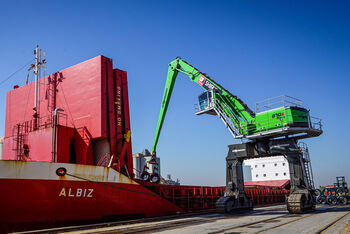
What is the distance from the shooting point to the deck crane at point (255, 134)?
16.5 metres

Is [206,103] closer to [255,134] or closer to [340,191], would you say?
[255,134]

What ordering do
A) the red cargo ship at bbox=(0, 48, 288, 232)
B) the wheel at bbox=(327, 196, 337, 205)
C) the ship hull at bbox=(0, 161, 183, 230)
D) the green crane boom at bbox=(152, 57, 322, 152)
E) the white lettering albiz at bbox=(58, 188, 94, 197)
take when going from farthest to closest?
the wheel at bbox=(327, 196, 337, 205), the green crane boom at bbox=(152, 57, 322, 152), the white lettering albiz at bbox=(58, 188, 94, 197), the red cargo ship at bbox=(0, 48, 288, 232), the ship hull at bbox=(0, 161, 183, 230)

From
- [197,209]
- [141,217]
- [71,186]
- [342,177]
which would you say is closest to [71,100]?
[71,186]

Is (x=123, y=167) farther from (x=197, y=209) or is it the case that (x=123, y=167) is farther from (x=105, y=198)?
(x=197, y=209)

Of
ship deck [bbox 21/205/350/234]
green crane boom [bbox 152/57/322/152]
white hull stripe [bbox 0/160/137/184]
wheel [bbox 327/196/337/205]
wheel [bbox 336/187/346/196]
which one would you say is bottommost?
wheel [bbox 327/196/337/205]

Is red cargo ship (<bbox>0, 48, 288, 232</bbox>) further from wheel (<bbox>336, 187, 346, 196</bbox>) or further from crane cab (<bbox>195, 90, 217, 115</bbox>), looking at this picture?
wheel (<bbox>336, 187, 346, 196</bbox>)

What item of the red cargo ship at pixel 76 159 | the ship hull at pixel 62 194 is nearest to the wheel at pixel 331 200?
the red cargo ship at pixel 76 159

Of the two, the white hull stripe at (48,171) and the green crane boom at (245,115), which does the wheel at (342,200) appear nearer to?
the green crane boom at (245,115)

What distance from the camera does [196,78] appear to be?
20594 mm

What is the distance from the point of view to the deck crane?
16484 millimetres

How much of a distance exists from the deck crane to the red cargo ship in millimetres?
3166

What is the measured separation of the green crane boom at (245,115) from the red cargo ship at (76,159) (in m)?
5.19

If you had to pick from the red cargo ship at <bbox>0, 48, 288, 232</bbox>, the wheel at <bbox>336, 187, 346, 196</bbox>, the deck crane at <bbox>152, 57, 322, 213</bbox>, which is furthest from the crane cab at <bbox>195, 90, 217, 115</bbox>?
the wheel at <bbox>336, 187, 346, 196</bbox>

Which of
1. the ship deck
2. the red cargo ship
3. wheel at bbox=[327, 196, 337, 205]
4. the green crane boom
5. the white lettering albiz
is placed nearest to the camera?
the ship deck
